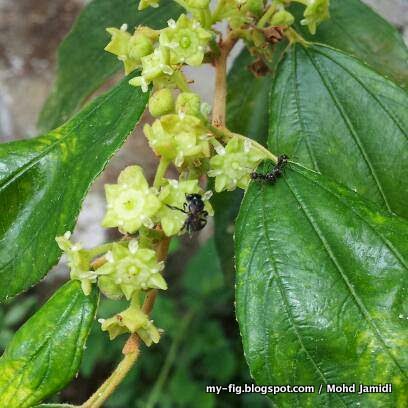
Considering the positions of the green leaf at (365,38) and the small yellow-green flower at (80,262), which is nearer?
the small yellow-green flower at (80,262)

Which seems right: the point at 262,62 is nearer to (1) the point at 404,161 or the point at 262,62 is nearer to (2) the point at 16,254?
(1) the point at 404,161

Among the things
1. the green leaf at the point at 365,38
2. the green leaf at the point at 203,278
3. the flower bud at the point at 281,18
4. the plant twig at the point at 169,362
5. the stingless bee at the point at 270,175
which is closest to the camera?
the stingless bee at the point at 270,175

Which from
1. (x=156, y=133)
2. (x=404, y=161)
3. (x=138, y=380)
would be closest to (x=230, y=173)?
(x=156, y=133)

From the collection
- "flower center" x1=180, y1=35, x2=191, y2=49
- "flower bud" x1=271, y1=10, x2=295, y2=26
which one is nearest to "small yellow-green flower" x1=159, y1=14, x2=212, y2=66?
"flower center" x1=180, y1=35, x2=191, y2=49

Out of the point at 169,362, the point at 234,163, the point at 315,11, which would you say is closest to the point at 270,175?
the point at 234,163

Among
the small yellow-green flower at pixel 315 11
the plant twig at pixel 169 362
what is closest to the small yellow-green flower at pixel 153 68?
the small yellow-green flower at pixel 315 11

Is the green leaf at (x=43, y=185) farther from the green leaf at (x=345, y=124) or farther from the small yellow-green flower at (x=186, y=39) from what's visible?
the green leaf at (x=345, y=124)
